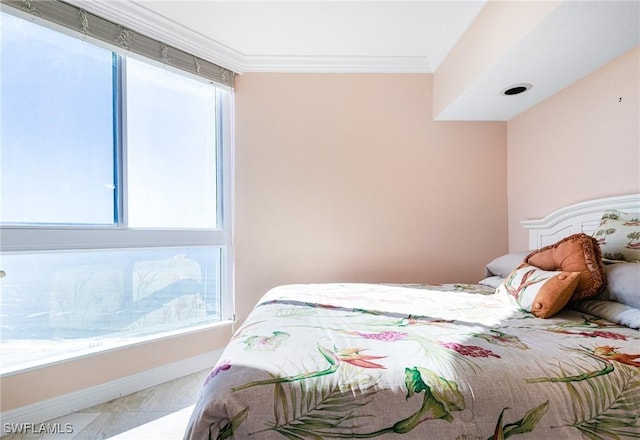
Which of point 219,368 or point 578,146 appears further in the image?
point 578,146

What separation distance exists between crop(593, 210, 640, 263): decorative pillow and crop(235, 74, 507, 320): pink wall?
1.13 metres

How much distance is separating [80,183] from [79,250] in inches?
16.3

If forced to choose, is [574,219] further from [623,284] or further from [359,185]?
[359,185]

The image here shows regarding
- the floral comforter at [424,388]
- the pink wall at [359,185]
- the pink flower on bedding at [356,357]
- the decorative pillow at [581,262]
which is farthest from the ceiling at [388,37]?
the pink flower on bedding at [356,357]

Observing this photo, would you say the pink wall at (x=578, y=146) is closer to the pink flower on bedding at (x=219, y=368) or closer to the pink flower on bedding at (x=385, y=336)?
the pink flower on bedding at (x=385, y=336)

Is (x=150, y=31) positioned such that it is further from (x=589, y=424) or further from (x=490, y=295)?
(x=589, y=424)

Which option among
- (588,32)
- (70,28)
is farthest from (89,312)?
(588,32)

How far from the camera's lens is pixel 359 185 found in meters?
2.56

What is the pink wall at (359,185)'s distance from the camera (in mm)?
2525

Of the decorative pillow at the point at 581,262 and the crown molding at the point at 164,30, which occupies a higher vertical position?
the crown molding at the point at 164,30

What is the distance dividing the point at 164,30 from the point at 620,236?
113 inches

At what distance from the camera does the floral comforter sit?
699 mm

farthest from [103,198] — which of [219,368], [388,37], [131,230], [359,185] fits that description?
[388,37]

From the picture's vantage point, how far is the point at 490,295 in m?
1.67
